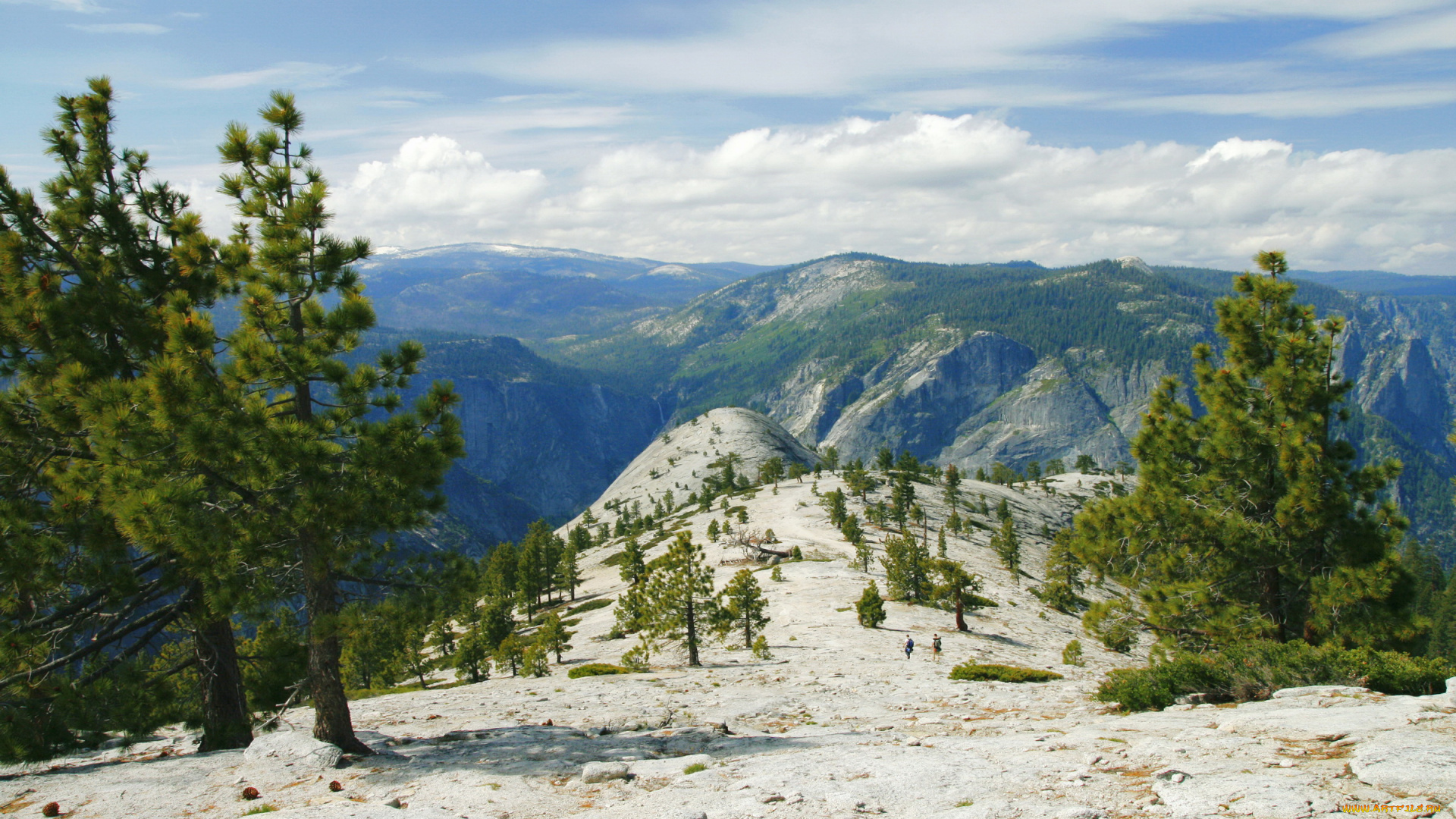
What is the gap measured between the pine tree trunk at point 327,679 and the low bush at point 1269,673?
17.9m

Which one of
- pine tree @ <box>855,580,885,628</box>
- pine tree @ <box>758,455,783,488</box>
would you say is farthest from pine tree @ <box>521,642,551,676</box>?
pine tree @ <box>758,455,783,488</box>

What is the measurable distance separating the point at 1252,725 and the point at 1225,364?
11919 mm

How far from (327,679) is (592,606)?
65.3 m

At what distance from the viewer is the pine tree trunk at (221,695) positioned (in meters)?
16.0

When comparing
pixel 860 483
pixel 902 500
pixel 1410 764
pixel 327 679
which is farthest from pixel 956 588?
pixel 860 483

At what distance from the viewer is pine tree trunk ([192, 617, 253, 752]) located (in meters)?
→ 16.0

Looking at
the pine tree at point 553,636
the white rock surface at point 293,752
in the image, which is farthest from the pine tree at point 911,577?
the white rock surface at point 293,752

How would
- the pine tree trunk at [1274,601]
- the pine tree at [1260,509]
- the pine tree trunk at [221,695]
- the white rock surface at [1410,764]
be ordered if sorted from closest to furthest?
the white rock surface at [1410,764]
the pine tree trunk at [221,695]
the pine tree at [1260,509]
the pine tree trunk at [1274,601]

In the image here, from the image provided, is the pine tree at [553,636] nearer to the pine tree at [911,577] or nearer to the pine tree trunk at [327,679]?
the pine tree at [911,577]

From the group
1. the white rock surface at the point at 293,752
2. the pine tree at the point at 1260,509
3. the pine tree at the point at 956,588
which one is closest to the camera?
the white rock surface at the point at 293,752

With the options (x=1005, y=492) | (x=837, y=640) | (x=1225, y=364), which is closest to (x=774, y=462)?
(x=1005, y=492)

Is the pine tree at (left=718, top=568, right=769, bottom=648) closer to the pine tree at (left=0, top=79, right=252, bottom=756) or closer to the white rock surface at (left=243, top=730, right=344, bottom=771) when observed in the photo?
the white rock surface at (left=243, top=730, right=344, bottom=771)

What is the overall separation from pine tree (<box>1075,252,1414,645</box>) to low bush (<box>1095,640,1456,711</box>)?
6.21 feet

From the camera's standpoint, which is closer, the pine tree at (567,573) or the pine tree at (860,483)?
the pine tree at (567,573)
